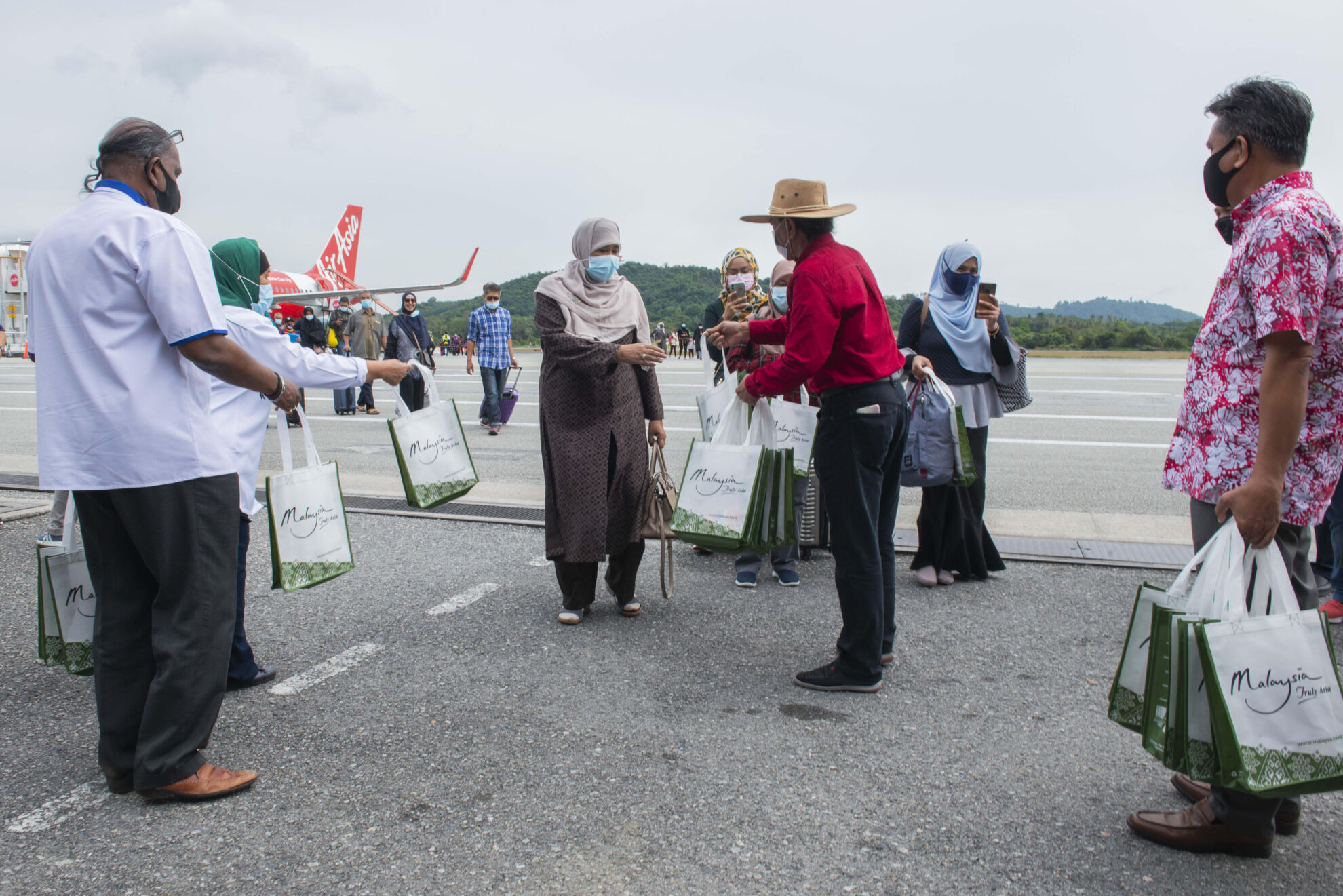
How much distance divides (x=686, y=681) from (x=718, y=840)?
1.16 meters

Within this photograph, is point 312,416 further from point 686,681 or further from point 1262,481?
point 1262,481

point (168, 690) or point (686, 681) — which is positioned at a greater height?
point (168, 690)

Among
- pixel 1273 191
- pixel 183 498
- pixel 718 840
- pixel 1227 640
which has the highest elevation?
pixel 1273 191

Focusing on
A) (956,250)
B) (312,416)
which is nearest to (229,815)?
(956,250)

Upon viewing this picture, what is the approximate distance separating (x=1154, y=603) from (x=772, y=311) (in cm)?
337

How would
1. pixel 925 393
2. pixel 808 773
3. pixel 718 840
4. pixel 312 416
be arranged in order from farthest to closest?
pixel 312 416 → pixel 925 393 → pixel 808 773 → pixel 718 840

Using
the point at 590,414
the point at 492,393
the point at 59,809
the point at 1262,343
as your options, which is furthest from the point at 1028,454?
the point at 59,809

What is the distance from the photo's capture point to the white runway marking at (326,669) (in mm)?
3613

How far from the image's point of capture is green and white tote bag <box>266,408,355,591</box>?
10.8 feet

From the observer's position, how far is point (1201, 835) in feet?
8.03

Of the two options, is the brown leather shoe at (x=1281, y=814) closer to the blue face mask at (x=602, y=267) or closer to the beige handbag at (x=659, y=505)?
the beige handbag at (x=659, y=505)

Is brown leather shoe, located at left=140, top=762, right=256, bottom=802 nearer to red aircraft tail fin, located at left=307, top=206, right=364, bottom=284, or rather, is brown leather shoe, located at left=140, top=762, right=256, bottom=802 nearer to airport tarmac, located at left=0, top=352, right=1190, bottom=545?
airport tarmac, located at left=0, top=352, right=1190, bottom=545

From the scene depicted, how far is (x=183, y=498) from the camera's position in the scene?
8.66 ft

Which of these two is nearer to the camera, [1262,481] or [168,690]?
[1262,481]
